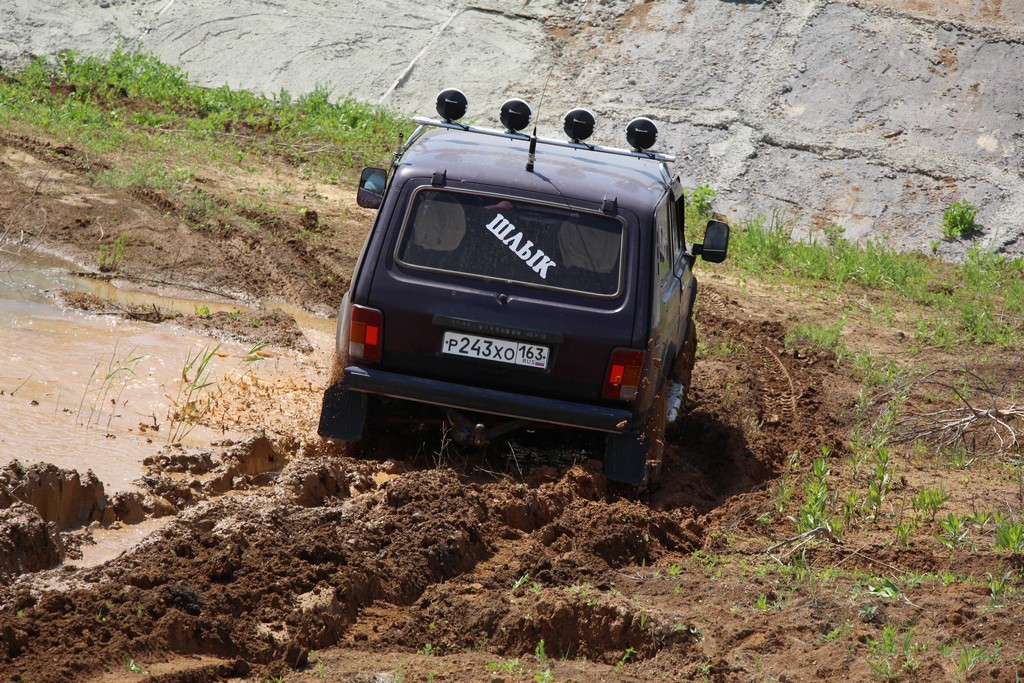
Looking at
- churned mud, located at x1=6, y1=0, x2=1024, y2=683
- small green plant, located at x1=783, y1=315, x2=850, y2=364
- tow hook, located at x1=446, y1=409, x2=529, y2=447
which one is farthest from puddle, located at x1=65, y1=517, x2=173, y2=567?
small green plant, located at x1=783, y1=315, x2=850, y2=364

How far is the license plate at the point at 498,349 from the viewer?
5.42 meters

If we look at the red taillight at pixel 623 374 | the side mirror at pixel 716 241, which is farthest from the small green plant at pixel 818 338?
the red taillight at pixel 623 374

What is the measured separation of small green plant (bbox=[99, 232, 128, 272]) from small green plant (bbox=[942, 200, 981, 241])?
9686mm

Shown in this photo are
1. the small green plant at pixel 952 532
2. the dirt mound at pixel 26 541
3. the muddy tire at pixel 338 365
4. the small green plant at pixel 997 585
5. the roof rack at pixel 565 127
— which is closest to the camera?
the dirt mound at pixel 26 541

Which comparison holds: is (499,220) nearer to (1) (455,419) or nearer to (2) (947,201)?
(1) (455,419)

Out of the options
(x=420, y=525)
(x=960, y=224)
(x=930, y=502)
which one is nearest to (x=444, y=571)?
(x=420, y=525)

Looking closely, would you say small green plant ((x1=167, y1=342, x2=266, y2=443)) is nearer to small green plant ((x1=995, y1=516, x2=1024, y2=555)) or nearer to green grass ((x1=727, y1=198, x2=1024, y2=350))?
small green plant ((x1=995, y1=516, x2=1024, y2=555))

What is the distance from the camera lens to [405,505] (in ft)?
16.4

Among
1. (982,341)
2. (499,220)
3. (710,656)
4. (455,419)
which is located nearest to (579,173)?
(499,220)

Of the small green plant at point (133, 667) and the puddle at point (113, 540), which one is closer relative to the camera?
the small green plant at point (133, 667)

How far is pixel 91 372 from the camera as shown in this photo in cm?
718

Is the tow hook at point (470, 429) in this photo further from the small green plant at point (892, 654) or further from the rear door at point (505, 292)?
the small green plant at point (892, 654)

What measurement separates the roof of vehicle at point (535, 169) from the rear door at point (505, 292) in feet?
0.33

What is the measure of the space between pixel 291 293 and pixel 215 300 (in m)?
0.69
